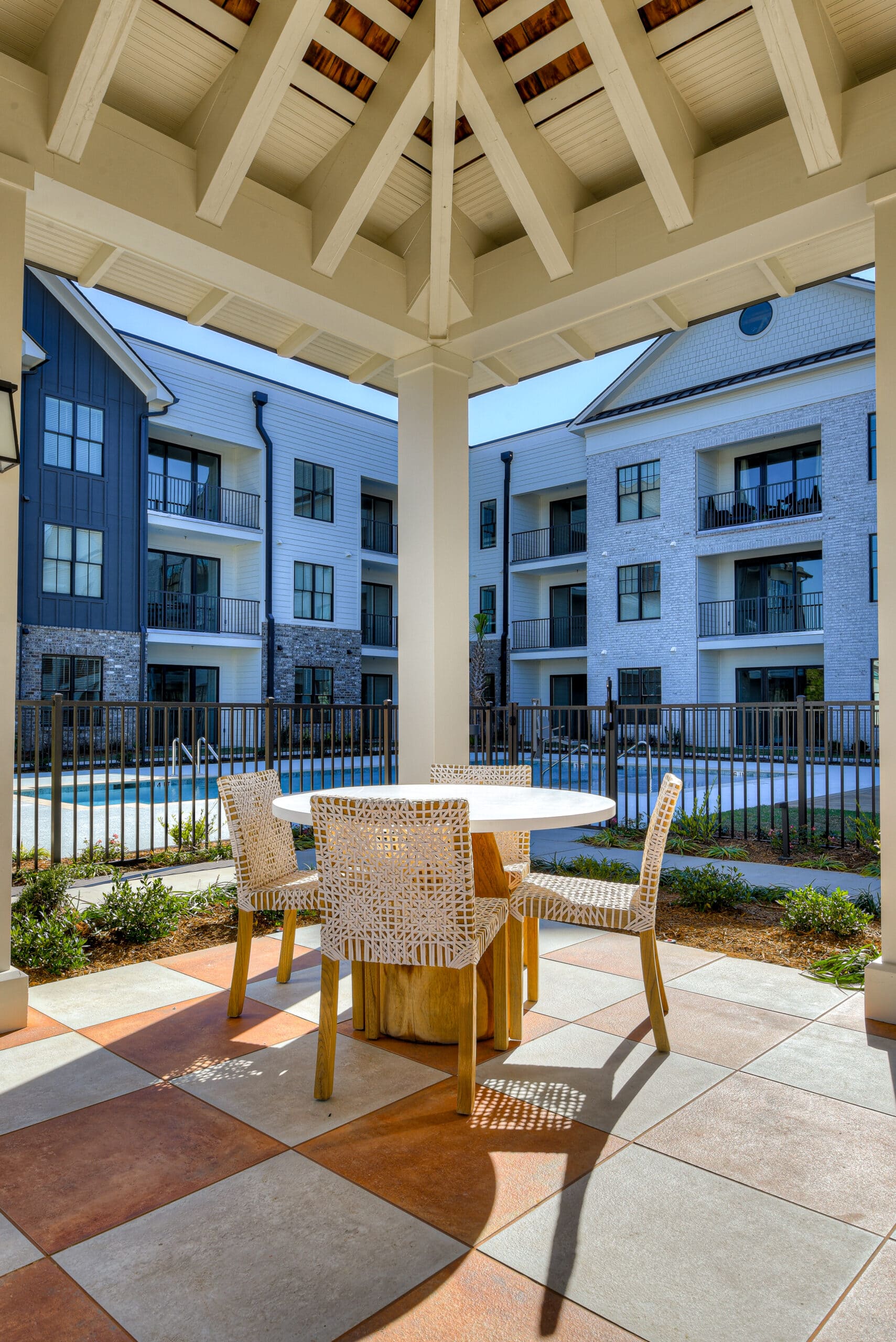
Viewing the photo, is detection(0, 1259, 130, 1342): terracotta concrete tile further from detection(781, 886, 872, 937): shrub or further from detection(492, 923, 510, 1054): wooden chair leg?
detection(781, 886, 872, 937): shrub

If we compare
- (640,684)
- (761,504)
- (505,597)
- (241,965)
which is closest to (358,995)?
(241,965)

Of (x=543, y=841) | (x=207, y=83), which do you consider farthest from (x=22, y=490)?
(x=207, y=83)

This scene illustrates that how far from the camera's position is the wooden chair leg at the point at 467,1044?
2582 mm

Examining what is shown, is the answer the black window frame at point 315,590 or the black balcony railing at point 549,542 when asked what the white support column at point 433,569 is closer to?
the black window frame at point 315,590

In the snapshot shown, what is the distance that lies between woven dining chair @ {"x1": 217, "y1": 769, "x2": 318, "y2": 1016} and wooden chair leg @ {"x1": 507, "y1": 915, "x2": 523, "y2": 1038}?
29.9 inches

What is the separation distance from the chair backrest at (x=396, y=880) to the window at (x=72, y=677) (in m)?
15.2

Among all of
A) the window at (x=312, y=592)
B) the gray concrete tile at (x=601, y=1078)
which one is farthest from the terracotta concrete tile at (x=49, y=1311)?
the window at (x=312, y=592)

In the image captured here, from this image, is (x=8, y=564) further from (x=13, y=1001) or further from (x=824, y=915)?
(x=824, y=915)

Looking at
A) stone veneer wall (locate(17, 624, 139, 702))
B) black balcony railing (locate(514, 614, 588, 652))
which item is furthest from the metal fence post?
black balcony railing (locate(514, 614, 588, 652))

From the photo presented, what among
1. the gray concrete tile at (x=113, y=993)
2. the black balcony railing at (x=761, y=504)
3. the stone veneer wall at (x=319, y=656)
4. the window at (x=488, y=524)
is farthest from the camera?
the window at (x=488, y=524)

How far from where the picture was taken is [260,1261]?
188 cm

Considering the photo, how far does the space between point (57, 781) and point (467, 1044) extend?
180 inches

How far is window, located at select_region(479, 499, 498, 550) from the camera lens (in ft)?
80.7

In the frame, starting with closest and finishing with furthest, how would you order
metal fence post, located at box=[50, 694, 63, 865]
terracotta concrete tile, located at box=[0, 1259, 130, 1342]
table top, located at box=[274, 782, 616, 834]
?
terracotta concrete tile, located at box=[0, 1259, 130, 1342] < table top, located at box=[274, 782, 616, 834] < metal fence post, located at box=[50, 694, 63, 865]
